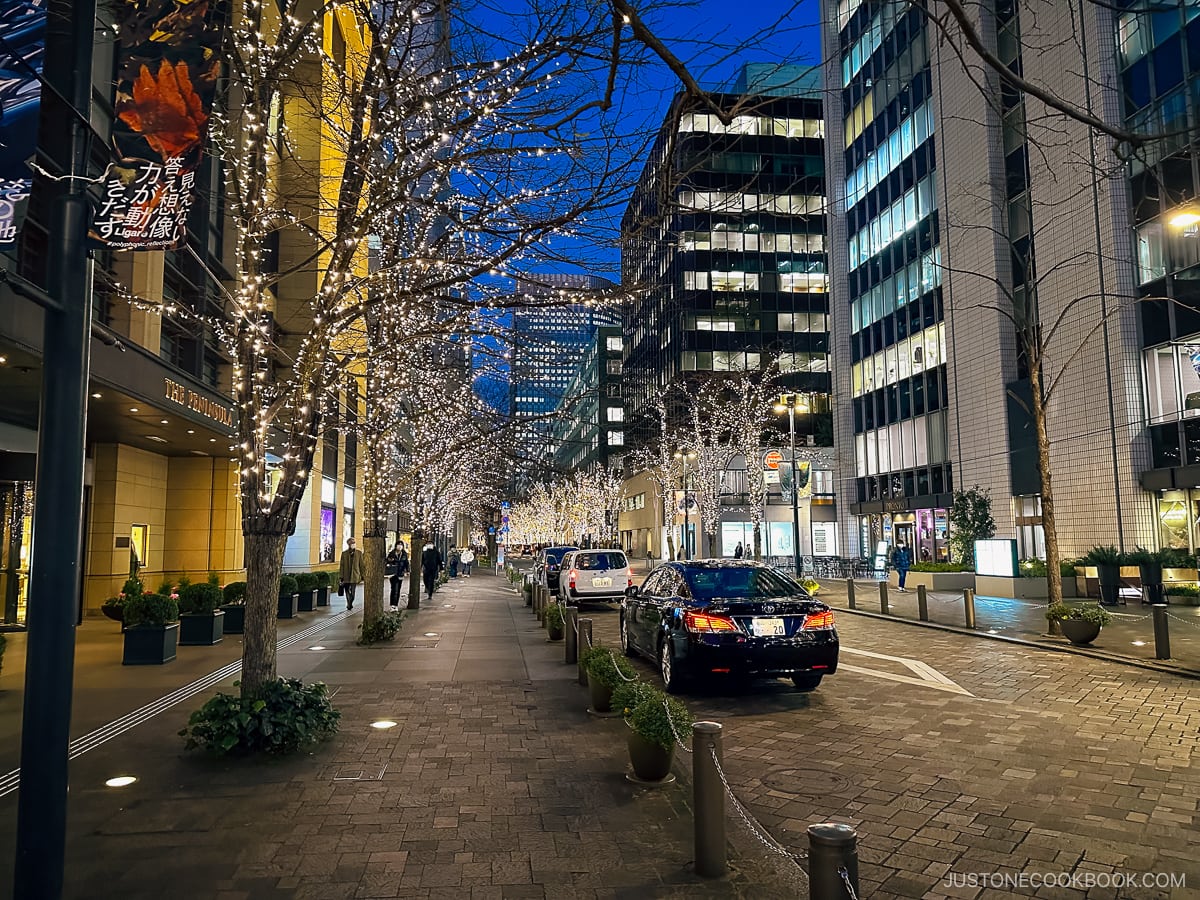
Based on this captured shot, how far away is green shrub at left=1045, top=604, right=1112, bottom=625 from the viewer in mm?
13836

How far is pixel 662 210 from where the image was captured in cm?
688

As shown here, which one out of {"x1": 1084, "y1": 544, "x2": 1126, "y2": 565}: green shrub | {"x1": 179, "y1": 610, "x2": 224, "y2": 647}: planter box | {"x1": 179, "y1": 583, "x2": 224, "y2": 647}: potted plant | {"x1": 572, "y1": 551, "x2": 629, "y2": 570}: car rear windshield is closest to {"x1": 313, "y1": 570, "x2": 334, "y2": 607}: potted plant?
{"x1": 572, "y1": 551, "x2": 629, "y2": 570}: car rear windshield

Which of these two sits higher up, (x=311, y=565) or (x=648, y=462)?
(x=648, y=462)

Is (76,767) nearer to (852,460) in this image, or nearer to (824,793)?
(824,793)

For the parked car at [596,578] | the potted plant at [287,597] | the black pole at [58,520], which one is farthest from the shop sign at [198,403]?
the black pole at [58,520]

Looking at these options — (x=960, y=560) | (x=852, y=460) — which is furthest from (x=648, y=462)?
(x=960, y=560)

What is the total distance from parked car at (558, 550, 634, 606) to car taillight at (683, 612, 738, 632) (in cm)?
1417

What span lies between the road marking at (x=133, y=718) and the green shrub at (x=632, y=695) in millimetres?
4087

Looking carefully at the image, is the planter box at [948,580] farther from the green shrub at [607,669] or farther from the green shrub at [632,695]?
the green shrub at [632,695]

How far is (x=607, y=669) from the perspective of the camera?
8508 mm

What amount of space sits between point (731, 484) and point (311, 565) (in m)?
36.4

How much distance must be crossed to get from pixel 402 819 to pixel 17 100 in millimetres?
5145

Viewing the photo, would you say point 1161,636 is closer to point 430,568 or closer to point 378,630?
point 378,630

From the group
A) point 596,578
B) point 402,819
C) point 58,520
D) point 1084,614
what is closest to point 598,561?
point 596,578
